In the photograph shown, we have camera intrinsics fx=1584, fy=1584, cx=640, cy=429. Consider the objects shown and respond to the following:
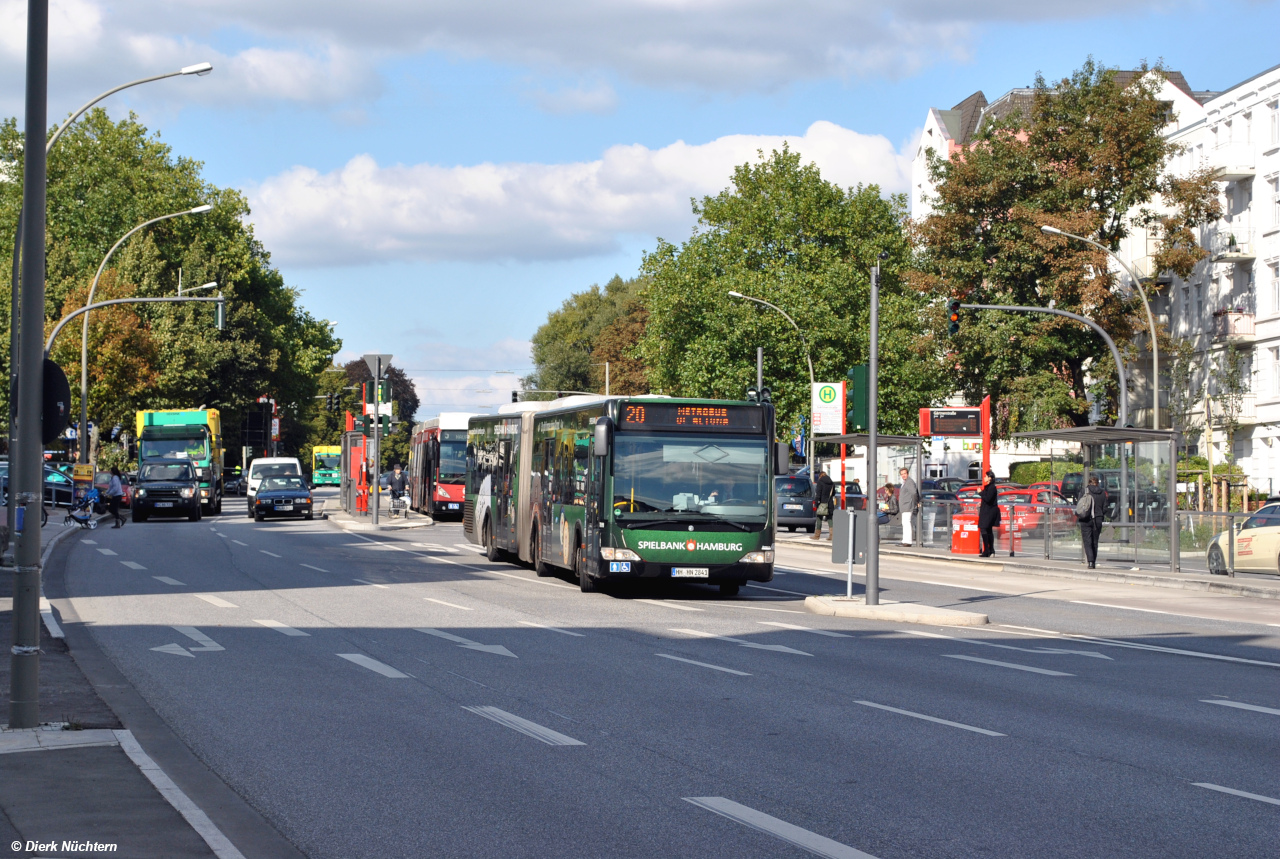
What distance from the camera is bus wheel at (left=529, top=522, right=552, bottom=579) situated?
2633cm

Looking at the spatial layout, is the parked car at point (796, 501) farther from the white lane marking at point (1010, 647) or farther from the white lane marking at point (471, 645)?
the white lane marking at point (471, 645)

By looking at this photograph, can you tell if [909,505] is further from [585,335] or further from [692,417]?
[585,335]

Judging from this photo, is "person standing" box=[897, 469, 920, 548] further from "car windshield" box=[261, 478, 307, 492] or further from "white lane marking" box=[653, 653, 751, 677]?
"white lane marking" box=[653, 653, 751, 677]

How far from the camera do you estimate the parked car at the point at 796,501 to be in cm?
4969

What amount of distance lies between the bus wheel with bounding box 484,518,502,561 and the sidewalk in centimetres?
964

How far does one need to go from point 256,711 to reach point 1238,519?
70.3 feet

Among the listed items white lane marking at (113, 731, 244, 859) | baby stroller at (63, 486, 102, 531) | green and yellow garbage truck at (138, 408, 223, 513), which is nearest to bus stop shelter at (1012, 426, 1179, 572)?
white lane marking at (113, 731, 244, 859)

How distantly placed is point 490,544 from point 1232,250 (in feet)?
131

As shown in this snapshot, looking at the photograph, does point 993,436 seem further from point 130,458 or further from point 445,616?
point 445,616

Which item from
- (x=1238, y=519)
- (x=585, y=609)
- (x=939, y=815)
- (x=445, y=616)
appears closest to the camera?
(x=939, y=815)

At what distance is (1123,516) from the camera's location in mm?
31047

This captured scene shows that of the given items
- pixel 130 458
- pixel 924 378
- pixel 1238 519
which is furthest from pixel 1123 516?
pixel 130 458

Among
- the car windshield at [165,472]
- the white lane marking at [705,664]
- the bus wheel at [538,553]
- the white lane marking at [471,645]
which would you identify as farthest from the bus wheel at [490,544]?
the car windshield at [165,472]

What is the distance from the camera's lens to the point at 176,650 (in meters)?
14.5
